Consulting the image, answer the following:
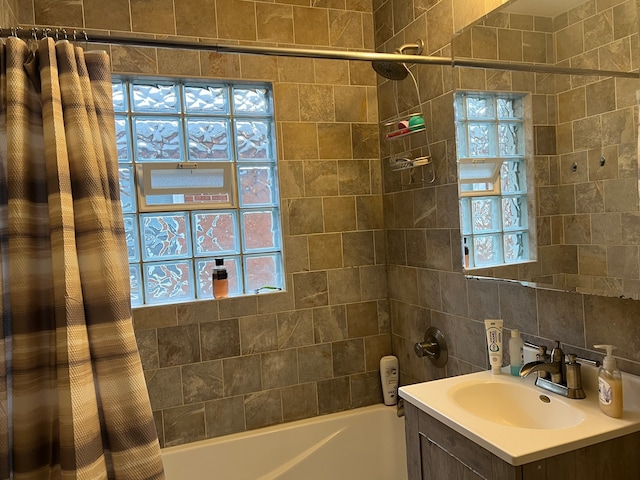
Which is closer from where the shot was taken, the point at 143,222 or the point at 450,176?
the point at 450,176

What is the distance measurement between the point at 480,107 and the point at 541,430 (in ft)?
3.89

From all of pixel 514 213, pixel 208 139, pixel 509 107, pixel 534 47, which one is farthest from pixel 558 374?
pixel 208 139

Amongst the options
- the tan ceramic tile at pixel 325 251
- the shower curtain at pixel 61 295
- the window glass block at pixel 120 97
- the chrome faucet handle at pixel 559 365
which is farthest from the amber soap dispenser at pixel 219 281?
the chrome faucet handle at pixel 559 365

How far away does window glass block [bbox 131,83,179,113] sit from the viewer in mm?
2371

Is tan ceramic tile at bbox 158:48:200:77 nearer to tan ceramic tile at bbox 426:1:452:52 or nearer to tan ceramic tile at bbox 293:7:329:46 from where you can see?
tan ceramic tile at bbox 293:7:329:46

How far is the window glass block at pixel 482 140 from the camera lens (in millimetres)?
1807

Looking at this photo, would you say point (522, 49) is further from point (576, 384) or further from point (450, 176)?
point (576, 384)

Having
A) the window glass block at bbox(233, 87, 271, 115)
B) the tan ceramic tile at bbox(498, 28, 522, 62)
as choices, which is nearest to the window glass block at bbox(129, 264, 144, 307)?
the window glass block at bbox(233, 87, 271, 115)

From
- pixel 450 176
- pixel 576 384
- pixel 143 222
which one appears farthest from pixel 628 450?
pixel 143 222

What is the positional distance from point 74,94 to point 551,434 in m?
1.56

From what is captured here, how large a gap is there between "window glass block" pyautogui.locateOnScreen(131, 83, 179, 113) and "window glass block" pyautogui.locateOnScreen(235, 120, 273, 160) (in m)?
0.34

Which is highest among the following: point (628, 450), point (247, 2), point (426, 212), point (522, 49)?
point (247, 2)

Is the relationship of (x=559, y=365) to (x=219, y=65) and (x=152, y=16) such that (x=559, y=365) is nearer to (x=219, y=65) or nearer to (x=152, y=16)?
(x=219, y=65)

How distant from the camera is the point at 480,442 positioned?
127 centimetres
